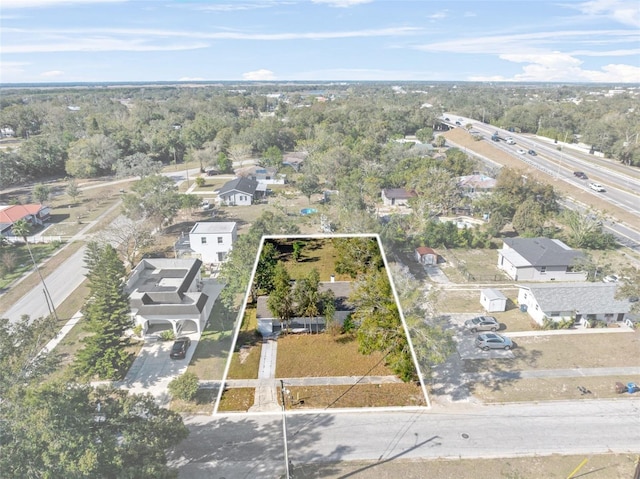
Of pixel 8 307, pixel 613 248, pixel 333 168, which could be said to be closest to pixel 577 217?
pixel 613 248

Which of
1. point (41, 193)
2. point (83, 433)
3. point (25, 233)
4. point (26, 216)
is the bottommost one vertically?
point (83, 433)

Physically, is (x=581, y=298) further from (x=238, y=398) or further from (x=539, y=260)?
(x=238, y=398)

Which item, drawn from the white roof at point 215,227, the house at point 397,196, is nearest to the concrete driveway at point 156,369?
the white roof at point 215,227

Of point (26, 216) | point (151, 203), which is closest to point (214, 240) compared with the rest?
point (151, 203)

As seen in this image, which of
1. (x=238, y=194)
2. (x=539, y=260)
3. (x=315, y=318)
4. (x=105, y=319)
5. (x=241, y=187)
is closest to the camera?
(x=315, y=318)

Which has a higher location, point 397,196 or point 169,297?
point 169,297

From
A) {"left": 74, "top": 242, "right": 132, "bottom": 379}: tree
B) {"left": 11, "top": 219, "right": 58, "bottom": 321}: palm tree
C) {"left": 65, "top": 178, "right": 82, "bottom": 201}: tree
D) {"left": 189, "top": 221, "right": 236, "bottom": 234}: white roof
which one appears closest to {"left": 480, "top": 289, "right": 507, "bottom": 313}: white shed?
{"left": 189, "top": 221, "right": 236, "bottom": 234}: white roof

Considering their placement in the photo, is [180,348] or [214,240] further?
[214,240]
